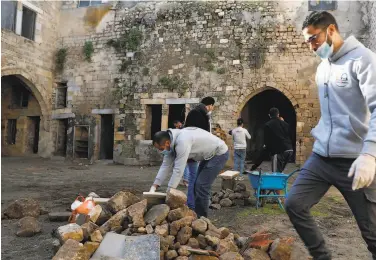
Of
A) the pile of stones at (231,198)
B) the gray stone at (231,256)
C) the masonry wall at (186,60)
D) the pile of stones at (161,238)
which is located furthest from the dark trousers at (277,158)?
the masonry wall at (186,60)

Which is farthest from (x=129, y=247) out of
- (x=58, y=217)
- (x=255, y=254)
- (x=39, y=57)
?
(x=39, y=57)

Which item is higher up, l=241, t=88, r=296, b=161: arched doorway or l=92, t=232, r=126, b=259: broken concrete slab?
l=241, t=88, r=296, b=161: arched doorway

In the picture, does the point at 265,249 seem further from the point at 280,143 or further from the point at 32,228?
the point at 280,143

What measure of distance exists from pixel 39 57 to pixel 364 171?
15.1 meters

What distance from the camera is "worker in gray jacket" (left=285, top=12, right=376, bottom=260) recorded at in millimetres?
2074

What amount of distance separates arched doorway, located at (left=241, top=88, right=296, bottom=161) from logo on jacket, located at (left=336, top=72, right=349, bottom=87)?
11.3 meters

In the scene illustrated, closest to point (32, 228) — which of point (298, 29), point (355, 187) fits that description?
point (355, 187)

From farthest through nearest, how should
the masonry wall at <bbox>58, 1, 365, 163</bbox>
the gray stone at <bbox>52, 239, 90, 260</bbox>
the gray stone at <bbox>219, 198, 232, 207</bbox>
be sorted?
the masonry wall at <bbox>58, 1, 365, 163</bbox>, the gray stone at <bbox>219, 198, 232, 207</bbox>, the gray stone at <bbox>52, 239, 90, 260</bbox>

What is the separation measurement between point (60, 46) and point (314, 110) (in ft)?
38.0

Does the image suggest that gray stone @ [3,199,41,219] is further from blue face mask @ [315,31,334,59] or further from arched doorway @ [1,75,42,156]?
arched doorway @ [1,75,42,156]

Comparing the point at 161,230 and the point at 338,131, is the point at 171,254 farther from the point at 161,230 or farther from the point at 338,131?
the point at 338,131

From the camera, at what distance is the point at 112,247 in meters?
3.00

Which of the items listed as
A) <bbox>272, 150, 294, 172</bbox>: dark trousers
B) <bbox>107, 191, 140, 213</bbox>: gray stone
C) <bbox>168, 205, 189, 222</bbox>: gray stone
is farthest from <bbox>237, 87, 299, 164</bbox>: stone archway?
<bbox>168, 205, 189, 222</bbox>: gray stone

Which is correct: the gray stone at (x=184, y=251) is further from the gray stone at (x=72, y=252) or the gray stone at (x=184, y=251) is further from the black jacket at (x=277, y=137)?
the black jacket at (x=277, y=137)
